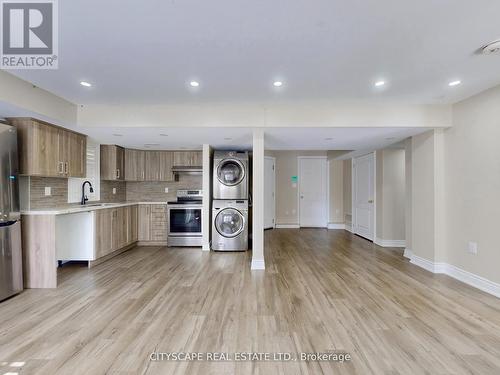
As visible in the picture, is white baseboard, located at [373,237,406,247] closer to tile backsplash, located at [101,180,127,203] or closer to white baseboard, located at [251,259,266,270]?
white baseboard, located at [251,259,266,270]

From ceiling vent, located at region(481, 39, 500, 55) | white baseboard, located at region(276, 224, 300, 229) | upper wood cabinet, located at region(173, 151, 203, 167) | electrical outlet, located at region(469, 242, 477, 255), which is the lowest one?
white baseboard, located at region(276, 224, 300, 229)

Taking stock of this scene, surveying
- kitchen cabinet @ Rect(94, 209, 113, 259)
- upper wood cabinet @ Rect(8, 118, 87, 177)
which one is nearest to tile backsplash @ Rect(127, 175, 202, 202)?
kitchen cabinet @ Rect(94, 209, 113, 259)

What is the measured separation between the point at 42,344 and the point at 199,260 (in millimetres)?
2273

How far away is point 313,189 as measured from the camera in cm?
716

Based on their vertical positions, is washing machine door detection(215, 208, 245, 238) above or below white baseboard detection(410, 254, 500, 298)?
above

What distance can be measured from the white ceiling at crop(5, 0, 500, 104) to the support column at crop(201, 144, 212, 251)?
66.5 inches

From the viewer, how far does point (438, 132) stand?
3.36 m

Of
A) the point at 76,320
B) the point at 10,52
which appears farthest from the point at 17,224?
the point at 10,52

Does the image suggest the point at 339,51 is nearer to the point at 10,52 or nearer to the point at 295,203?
the point at 10,52

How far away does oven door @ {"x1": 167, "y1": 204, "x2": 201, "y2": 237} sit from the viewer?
477 centimetres

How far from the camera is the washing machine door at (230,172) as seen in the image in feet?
15.0

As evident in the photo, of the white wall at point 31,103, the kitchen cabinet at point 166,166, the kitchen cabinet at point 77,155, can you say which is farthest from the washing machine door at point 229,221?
the white wall at point 31,103

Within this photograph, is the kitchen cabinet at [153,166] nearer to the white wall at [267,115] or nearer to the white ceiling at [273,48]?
the white wall at [267,115]

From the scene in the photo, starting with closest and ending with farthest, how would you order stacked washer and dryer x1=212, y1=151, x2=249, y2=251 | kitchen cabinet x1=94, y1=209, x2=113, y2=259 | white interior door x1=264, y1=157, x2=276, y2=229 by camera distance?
kitchen cabinet x1=94, y1=209, x2=113, y2=259 → stacked washer and dryer x1=212, y1=151, x2=249, y2=251 → white interior door x1=264, y1=157, x2=276, y2=229
